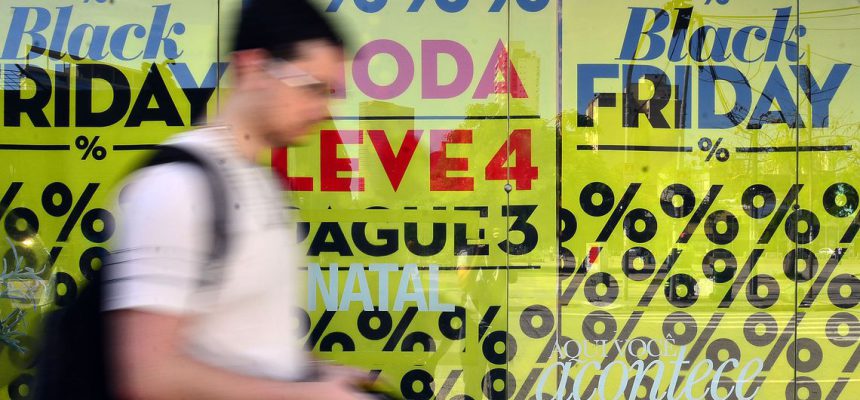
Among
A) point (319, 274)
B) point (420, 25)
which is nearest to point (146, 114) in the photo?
point (319, 274)

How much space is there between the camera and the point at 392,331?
164 inches

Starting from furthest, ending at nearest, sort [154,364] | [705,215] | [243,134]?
[705,215] < [243,134] < [154,364]

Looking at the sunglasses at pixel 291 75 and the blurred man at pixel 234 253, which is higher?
the sunglasses at pixel 291 75

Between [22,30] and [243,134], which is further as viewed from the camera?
[22,30]

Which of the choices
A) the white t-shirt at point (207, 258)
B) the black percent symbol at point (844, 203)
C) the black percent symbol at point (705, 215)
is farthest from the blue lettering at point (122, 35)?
the black percent symbol at point (844, 203)

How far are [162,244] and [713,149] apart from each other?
3667 mm

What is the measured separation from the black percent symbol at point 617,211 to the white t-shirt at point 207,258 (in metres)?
2.94

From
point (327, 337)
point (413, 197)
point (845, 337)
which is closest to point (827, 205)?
point (845, 337)

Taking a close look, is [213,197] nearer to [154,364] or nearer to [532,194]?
[154,364]

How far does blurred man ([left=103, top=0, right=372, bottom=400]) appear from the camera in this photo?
3.79 feet

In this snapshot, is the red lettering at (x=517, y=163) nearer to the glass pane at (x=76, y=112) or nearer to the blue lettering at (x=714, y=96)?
the blue lettering at (x=714, y=96)

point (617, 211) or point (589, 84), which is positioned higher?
point (589, 84)

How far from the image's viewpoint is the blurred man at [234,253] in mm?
1156

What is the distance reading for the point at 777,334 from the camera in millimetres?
4242
